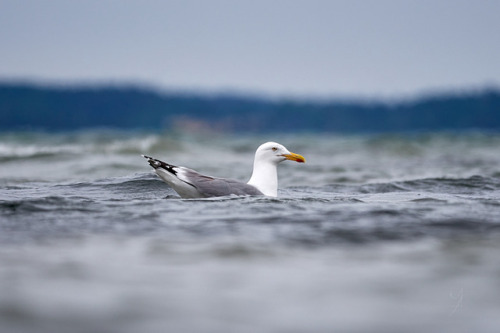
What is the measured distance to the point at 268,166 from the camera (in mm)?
8031

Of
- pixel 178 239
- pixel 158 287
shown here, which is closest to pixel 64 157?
pixel 178 239

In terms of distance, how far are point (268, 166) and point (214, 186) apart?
99 centimetres

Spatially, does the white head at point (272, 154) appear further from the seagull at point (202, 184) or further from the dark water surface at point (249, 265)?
the dark water surface at point (249, 265)

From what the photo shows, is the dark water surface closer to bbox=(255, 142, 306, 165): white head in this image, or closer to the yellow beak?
the yellow beak

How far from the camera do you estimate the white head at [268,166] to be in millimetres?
7863

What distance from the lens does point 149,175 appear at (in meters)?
9.59

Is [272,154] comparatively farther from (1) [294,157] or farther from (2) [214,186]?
(2) [214,186]

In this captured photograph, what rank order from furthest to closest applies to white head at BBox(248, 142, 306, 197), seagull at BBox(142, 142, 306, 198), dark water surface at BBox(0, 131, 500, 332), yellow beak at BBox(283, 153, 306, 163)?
yellow beak at BBox(283, 153, 306, 163) → white head at BBox(248, 142, 306, 197) → seagull at BBox(142, 142, 306, 198) → dark water surface at BBox(0, 131, 500, 332)

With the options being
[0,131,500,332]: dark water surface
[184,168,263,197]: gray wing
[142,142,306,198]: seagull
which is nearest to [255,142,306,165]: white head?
[142,142,306,198]: seagull

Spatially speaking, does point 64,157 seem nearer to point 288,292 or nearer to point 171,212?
point 171,212

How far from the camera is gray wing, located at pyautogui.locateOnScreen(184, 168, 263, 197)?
7211 millimetres

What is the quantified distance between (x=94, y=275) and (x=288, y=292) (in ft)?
3.58

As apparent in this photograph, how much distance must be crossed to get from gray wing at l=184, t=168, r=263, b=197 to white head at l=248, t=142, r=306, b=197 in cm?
42

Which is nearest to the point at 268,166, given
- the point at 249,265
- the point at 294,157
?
the point at 294,157
